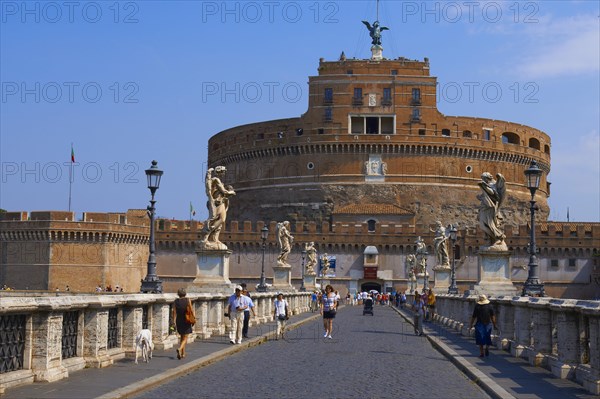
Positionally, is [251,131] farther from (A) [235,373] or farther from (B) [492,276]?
(A) [235,373]

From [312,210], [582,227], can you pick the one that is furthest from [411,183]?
[582,227]

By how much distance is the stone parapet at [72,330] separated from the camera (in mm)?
9422

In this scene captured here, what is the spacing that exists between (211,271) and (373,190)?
66496 millimetres

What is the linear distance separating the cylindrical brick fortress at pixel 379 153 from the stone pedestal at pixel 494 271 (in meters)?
64.6

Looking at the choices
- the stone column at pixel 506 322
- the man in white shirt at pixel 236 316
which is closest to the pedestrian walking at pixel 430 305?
the man in white shirt at pixel 236 316

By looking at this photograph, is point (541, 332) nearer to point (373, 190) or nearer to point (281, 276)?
point (281, 276)

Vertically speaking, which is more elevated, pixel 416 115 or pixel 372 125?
pixel 416 115

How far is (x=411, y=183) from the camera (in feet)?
281

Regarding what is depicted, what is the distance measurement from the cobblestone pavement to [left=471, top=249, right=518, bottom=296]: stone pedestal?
90.7 inches

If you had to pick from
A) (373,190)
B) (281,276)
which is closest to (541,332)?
(281,276)

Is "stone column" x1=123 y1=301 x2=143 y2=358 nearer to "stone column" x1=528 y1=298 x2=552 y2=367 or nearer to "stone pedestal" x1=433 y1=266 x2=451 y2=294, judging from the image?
"stone column" x1=528 y1=298 x2=552 y2=367

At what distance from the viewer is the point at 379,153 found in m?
85.1

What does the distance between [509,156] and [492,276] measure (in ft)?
236

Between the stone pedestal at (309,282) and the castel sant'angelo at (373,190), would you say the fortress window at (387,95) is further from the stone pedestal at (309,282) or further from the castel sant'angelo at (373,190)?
the stone pedestal at (309,282)
